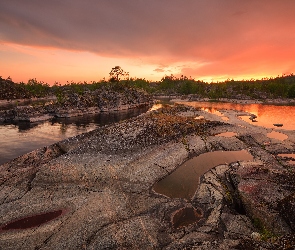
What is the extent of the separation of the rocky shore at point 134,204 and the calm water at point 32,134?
13.6 metres

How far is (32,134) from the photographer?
64.9 m

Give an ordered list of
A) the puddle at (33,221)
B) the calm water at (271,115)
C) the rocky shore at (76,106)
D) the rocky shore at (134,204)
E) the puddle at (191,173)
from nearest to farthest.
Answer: the rocky shore at (134,204) → the puddle at (33,221) → the puddle at (191,173) → the calm water at (271,115) → the rocky shore at (76,106)

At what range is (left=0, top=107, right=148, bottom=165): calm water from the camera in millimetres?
50769

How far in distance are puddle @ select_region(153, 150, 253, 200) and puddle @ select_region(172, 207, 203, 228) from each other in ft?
11.1

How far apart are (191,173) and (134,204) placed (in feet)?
45.2

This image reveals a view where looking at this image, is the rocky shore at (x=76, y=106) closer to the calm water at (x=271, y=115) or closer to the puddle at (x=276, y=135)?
the calm water at (x=271, y=115)

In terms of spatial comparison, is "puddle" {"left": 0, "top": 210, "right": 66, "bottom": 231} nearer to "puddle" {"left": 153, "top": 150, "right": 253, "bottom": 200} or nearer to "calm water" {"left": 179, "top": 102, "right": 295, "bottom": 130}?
"puddle" {"left": 153, "top": 150, "right": 253, "bottom": 200}

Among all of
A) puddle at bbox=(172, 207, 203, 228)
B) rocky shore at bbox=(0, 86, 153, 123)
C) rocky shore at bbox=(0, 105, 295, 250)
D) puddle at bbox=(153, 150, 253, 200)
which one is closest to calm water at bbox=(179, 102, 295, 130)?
puddle at bbox=(153, 150, 253, 200)

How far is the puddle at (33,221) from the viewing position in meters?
21.8

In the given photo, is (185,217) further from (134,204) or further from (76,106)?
(76,106)

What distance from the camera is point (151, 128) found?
175 feet

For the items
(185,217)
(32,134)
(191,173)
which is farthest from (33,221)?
(32,134)

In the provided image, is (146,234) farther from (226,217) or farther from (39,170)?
(39,170)

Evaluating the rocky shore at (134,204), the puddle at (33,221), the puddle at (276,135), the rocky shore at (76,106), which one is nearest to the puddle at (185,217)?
the rocky shore at (134,204)
